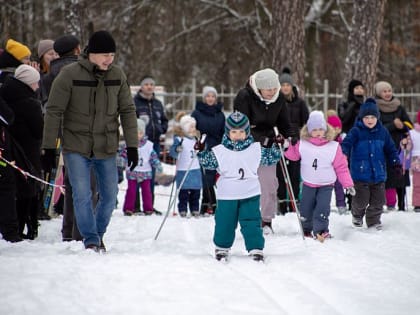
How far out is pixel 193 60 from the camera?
29.0m

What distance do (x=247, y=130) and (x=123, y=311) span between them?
268 cm

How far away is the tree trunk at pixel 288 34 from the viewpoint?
1497 centimetres

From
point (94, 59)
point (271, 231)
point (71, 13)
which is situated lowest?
point (271, 231)

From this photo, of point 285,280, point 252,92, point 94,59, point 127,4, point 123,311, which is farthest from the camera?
point 127,4

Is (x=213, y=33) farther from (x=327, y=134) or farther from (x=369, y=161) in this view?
(x=327, y=134)

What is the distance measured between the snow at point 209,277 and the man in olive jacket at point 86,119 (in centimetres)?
49

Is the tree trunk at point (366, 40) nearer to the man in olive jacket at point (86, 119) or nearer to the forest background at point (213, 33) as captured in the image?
the man in olive jacket at point (86, 119)

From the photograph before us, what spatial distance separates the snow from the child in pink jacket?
17.0 inches

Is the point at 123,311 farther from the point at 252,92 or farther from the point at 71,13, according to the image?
the point at 71,13

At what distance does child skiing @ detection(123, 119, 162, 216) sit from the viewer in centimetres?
1114

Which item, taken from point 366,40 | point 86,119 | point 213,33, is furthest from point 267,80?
point 213,33

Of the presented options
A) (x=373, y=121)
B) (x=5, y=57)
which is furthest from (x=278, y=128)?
(x=5, y=57)

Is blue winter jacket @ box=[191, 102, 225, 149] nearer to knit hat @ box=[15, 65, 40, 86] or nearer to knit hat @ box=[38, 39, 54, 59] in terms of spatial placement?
knit hat @ box=[38, 39, 54, 59]

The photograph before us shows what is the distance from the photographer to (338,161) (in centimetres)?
827
